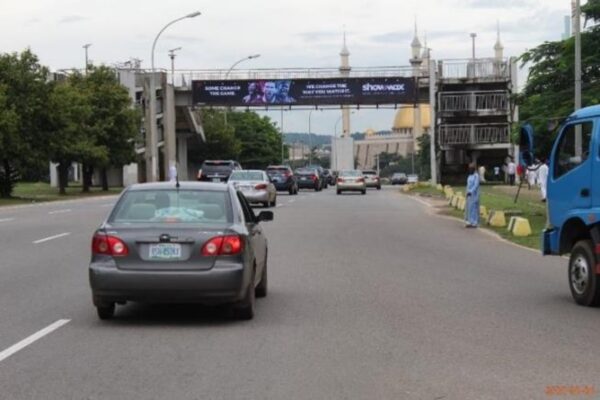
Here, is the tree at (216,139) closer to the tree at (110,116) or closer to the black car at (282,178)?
the tree at (110,116)

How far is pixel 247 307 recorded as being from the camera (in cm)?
957

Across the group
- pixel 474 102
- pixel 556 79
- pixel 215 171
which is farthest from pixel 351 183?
pixel 556 79

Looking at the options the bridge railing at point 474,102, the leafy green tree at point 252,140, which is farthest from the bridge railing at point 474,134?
the leafy green tree at point 252,140

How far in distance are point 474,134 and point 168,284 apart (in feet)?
188

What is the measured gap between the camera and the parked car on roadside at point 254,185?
108 ft

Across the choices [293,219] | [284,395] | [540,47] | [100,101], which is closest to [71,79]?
[100,101]

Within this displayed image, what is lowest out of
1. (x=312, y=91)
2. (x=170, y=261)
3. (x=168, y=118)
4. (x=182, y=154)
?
(x=170, y=261)

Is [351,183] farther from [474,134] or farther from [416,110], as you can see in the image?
[416,110]

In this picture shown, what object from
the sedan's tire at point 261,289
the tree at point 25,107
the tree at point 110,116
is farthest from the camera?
the tree at point 110,116

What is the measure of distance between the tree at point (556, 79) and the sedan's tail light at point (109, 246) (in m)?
14.5

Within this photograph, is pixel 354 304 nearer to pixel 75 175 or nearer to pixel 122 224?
pixel 122 224

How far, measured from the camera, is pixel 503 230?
23.1 meters

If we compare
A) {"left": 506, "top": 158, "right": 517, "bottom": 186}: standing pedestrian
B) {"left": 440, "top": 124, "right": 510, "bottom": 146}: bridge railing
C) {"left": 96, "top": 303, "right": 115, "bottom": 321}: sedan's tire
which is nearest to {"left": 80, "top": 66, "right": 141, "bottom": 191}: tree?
{"left": 440, "top": 124, "right": 510, "bottom": 146}: bridge railing

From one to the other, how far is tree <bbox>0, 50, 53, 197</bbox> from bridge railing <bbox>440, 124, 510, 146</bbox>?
30.0 meters
